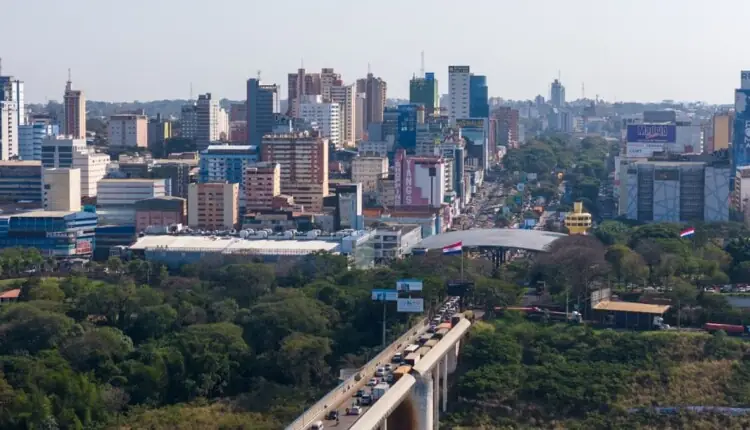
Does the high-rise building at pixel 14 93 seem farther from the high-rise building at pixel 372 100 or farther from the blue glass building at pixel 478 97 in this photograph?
the blue glass building at pixel 478 97

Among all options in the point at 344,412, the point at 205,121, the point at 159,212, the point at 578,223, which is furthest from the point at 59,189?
the point at 205,121

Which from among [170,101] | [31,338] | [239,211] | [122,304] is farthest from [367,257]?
[170,101]

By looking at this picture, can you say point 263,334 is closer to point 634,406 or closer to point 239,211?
point 634,406

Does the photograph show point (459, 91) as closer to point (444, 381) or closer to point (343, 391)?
point (444, 381)

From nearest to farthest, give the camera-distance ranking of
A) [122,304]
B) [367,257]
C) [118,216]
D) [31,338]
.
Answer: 1. [31,338]
2. [122,304]
3. [367,257]
4. [118,216]

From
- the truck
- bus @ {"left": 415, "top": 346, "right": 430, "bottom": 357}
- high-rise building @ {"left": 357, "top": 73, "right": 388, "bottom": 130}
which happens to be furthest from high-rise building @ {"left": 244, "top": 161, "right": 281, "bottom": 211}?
high-rise building @ {"left": 357, "top": 73, "right": 388, "bottom": 130}

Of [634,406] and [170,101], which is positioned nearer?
[634,406]
